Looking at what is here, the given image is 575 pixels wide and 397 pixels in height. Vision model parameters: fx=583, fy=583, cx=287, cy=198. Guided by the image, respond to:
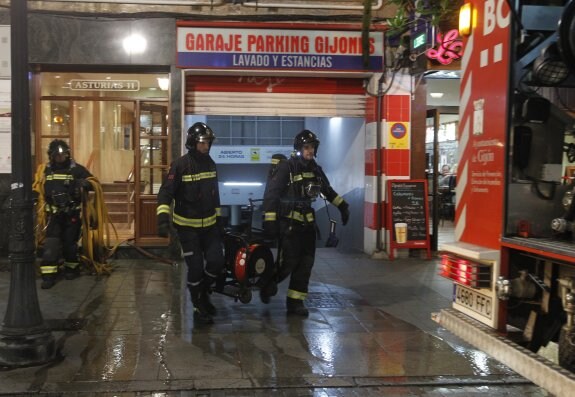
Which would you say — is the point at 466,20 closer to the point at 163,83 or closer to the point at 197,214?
the point at 197,214

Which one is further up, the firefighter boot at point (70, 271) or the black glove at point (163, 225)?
the black glove at point (163, 225)

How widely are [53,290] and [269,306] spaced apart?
2912mm

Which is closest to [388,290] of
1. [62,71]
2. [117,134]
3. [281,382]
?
[281,382]

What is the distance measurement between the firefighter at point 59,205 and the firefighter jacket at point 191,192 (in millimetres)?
2427

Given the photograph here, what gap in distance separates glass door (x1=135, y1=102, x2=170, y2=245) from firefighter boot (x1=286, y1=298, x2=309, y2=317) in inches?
150

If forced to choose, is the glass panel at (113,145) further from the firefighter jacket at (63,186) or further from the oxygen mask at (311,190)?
the oxygen mask at (311,190)

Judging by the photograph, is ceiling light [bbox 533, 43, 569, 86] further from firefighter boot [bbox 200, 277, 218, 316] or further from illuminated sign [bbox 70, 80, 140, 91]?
illuminated sign [bbox 70, 80, 140, 91]

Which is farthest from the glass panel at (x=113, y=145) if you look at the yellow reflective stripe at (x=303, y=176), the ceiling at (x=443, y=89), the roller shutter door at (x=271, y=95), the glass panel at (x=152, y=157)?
the yellow reflective stripe at (x=303, y=176)

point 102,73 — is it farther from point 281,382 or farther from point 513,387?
point 513,387

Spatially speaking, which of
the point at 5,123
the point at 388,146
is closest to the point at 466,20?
the point at 388,146

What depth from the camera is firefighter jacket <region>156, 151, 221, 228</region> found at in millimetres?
6133

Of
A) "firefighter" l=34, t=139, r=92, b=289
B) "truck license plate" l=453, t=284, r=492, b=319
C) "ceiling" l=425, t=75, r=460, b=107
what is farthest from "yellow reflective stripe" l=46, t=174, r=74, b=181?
"ceiling" l=425, t=75, r=460, b=107

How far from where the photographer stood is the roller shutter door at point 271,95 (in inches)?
391

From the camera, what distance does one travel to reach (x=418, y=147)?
10.2m
